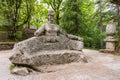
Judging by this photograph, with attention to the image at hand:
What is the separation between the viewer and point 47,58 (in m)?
6.07

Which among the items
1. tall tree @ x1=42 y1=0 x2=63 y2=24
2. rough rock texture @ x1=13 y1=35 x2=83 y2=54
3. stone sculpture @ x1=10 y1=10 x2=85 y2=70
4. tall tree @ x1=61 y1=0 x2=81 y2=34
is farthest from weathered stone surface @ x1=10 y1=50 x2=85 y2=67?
tall tree @ x1=42 y1=0 x2=63 y2=24

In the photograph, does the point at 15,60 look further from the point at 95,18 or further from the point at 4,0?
the point at 95,18

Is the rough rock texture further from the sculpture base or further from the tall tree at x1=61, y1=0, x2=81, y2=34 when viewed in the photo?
the tall tree at x1=61, y1=0, x2=81, y2=34

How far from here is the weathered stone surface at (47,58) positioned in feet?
17.7

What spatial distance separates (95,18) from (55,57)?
12664mm

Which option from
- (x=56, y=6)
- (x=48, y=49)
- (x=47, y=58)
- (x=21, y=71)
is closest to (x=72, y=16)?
(x=56, y=6)

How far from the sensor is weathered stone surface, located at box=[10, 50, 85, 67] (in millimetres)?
5402

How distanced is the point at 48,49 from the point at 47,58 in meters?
0.64

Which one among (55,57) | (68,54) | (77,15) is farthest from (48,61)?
(77,15)

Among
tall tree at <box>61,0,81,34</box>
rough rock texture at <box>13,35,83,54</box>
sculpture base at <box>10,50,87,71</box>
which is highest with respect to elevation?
tall tree at <box>61,0,81,34</box>

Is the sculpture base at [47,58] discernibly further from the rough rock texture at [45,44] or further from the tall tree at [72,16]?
the tall tree at [72,16]

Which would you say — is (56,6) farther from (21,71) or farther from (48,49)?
(21,71)

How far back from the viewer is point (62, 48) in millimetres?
7027

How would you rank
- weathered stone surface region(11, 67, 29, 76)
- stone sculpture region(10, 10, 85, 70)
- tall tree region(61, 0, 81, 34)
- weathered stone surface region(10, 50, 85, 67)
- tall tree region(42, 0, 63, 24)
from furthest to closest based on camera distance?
tall tree region(42, 0, 63, 24) < tall tree region(61, 0, 81, 34) < stone sculpture region(10, 10, 85, 70) < weathered stone surface region(10, 50, 85, 67) < weathered stone surface region(11, 67, 29, 76)
